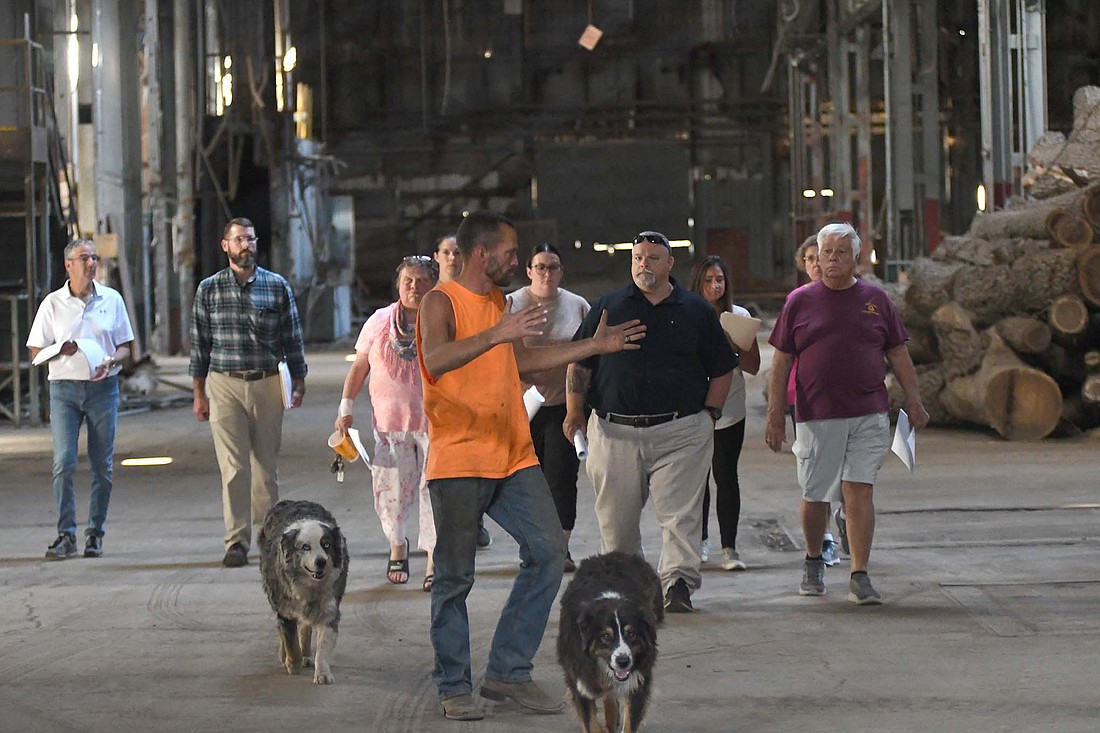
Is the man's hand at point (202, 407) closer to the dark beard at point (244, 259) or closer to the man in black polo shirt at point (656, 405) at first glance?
the dark beard at point (244, 259)

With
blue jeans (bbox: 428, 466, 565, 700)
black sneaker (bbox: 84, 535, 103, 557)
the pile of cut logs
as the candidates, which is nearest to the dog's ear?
blue jeans (bbox: 428, 466, 565, 700)

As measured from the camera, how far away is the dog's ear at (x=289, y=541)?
6520 mm

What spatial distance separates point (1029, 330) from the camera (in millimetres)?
15188

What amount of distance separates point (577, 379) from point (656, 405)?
1.36ft

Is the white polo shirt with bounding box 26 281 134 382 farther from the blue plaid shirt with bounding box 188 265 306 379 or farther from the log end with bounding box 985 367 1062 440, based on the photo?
the log end with bounding box 985 367 1062 440

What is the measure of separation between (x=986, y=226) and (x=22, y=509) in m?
10.8

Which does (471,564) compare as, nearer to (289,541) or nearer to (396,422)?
(289,541)

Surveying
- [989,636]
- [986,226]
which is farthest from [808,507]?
[986,226]

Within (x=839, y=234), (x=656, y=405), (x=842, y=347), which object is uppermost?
(x=839, y=234)

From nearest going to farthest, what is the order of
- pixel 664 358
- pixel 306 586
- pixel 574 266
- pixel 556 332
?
pixel 306 586 → pixel 664 358 → pixel 556 332 → pixel 574 266

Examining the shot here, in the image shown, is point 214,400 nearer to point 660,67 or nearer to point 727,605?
point 727,605

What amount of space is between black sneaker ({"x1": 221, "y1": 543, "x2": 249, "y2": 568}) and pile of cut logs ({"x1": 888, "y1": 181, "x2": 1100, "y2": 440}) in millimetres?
8567

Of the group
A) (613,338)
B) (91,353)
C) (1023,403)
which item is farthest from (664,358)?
(1023,403)

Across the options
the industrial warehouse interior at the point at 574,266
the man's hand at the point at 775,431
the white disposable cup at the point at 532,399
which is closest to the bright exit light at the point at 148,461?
the industrial warehouse interior at the point at 574,266
